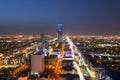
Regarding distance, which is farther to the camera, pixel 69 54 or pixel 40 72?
pixel 69 54

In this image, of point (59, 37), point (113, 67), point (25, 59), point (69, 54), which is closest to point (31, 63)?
point (25, 59)

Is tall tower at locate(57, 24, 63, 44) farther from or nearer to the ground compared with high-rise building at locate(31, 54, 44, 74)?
farther from the ground

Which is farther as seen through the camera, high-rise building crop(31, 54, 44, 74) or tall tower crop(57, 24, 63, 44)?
tall tower crop(57, 24, 63, 44)

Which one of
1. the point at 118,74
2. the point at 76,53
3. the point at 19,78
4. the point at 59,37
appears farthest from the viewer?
the point at 59,37

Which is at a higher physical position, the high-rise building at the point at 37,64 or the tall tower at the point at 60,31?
the tall tower at the point at 60,31

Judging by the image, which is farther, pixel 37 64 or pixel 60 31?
pixel 60 31

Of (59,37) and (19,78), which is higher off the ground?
(59,37)

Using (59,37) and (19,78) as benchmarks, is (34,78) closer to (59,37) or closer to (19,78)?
(19,78)

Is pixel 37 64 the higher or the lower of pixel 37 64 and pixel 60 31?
the lower

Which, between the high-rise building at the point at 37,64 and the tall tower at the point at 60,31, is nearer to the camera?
the high-rise building at the point at 37,64

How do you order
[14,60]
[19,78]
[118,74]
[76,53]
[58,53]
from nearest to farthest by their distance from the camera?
[19,78] → [118,74] → [14,60] → [76,53] → [58,53]

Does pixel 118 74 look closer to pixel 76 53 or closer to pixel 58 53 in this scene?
pixel 76 53
